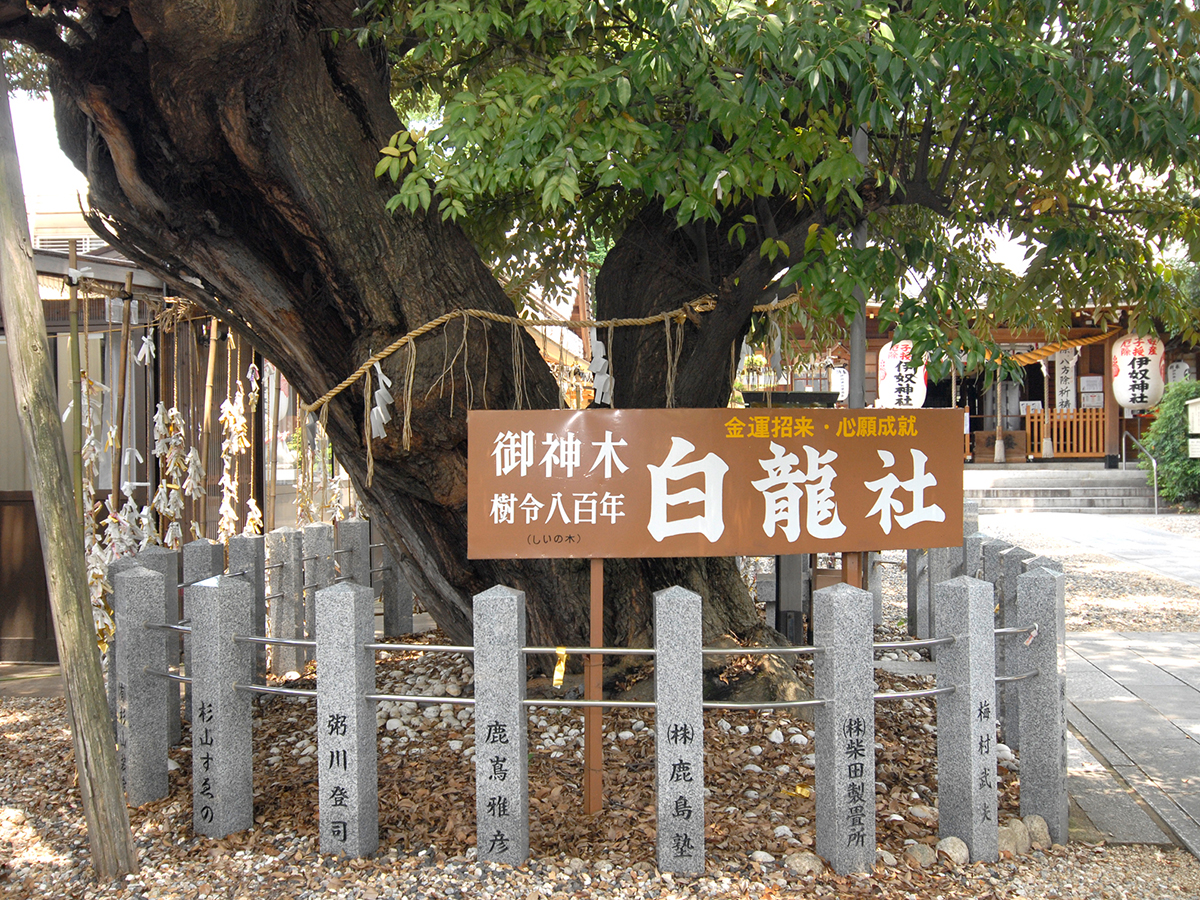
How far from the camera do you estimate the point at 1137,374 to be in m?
18.3

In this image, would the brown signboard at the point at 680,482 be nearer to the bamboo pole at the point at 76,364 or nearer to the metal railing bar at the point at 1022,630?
the metal railing bar at the point at 1022,630

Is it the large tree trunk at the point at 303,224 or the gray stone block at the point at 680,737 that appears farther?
the large tree trunk at the point at 303,224

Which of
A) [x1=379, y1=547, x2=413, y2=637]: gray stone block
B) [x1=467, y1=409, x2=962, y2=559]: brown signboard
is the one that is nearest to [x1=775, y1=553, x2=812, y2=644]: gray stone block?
[x1=467, y1=409, x2=962, y2=559]: brown signboard

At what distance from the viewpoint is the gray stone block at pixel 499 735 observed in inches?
131

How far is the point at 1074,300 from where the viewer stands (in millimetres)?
5285

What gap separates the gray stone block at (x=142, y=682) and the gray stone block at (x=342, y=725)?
37.2 inches

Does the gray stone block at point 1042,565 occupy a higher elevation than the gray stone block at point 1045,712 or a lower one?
higher

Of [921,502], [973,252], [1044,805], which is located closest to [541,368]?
[921,502]

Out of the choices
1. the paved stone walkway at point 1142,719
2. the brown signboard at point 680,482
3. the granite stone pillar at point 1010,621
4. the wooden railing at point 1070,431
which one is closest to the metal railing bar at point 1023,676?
the granite stone pillar at point 1010,621

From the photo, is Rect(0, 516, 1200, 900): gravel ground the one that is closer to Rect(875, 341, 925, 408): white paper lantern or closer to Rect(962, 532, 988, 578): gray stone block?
Rect(962, 532, 988, 578): gray stone block

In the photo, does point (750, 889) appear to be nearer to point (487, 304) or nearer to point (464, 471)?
point (464, 471)

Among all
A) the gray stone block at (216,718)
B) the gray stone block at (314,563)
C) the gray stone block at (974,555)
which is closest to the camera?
the gray stone block at (216,718)

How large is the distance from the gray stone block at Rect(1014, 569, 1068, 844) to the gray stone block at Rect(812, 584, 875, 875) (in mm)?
822

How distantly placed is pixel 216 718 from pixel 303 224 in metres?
2.19
